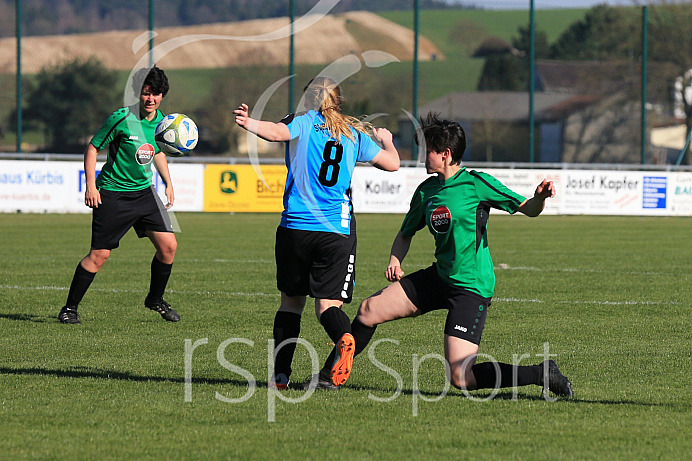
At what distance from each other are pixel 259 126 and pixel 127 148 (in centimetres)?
369

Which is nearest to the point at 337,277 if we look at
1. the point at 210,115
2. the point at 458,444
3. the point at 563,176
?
the point at 458,444

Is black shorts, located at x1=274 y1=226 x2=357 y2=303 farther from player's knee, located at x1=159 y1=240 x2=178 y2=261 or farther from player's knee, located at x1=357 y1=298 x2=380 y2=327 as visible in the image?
player's knee, located at x1=159 y1=240 x2=178 y2=261

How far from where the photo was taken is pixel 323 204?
5.82 metres

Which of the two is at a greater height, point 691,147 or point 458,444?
point 691,147

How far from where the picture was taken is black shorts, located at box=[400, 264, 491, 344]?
5.57 m

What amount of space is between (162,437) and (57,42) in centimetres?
5472

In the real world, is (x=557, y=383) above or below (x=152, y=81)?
below

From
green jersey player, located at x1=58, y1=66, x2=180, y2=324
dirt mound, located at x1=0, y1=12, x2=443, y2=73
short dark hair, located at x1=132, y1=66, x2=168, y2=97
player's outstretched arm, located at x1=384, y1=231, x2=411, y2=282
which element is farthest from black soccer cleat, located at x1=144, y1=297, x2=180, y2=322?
dirt mound, located at x1=0, y1=12, x2=443, y2=73

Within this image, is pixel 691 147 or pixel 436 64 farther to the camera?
pixel 436 64

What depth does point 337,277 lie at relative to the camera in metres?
5.84

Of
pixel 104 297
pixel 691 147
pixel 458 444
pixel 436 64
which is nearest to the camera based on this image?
pixel 458 444

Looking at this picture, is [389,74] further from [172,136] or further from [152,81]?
[172,136]

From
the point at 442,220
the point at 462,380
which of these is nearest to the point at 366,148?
the point at 442,220

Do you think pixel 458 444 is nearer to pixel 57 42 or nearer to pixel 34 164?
pixel 34 164
